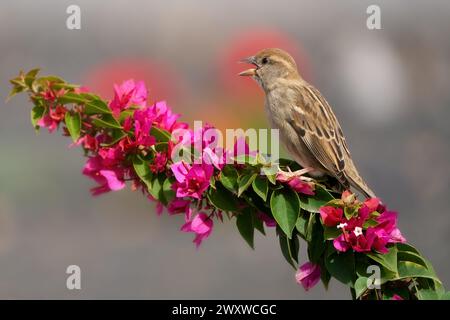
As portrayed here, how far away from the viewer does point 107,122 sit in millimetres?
711

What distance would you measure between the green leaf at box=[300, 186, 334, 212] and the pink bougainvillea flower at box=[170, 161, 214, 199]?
10 centimetres

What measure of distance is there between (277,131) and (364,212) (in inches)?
17.5

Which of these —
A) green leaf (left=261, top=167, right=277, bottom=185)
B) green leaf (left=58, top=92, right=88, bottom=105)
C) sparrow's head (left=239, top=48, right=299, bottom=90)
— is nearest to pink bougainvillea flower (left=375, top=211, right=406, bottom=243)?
green leaf (left=261, top=167, right=277, bottom=185)

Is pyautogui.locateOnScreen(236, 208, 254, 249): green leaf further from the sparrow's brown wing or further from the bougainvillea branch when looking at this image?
the sparrow's brown wing

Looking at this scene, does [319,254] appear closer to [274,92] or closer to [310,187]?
[310,187]

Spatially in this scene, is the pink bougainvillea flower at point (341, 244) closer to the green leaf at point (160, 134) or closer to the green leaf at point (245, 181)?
the green leaf at point (245, 181)

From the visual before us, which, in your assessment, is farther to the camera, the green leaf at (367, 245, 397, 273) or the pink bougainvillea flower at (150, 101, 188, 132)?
the pink bougainvillea flower at (150, 101, 188, 132)

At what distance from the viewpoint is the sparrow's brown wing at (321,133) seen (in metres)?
0.97

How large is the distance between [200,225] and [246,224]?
0.05 meters

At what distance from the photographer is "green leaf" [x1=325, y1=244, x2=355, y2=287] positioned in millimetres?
644

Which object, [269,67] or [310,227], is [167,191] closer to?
[310,227]

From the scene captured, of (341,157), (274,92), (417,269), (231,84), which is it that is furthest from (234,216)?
(231,84)

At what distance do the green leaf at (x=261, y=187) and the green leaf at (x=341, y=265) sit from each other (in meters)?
0.08

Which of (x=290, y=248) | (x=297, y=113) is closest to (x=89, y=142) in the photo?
(x=290, y=248)
